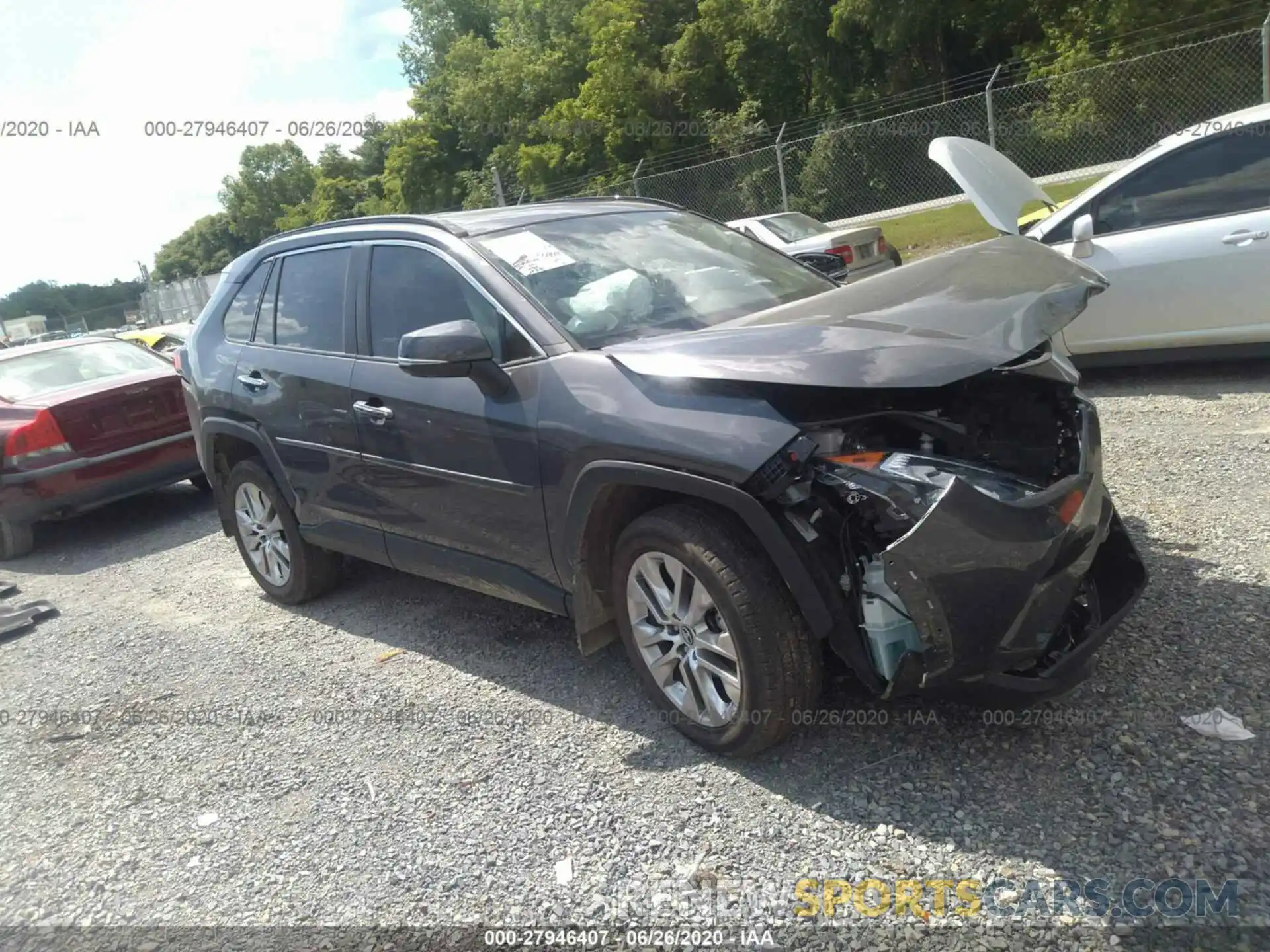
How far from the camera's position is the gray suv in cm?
271

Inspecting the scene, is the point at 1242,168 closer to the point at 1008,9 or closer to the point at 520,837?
the point at 520,837

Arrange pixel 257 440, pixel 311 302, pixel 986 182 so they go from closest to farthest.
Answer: pixel 311 302 < pixel 257 440 < pixel 986 182

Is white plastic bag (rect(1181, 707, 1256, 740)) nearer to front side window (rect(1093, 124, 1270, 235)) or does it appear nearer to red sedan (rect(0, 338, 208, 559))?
front side window (rect(1093, 124, 1270, 235))

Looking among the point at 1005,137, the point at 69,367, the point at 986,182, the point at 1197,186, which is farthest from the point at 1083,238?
the point at 1005,137

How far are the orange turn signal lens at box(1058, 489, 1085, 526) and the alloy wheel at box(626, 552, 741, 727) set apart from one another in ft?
3.29

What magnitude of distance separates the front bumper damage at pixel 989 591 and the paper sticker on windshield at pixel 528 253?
1603 millimetres

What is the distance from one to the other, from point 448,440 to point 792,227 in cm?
991

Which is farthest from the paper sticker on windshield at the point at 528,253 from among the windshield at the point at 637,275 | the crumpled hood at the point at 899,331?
the crumpled hood at the point at 899,331

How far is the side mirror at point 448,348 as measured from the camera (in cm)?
333

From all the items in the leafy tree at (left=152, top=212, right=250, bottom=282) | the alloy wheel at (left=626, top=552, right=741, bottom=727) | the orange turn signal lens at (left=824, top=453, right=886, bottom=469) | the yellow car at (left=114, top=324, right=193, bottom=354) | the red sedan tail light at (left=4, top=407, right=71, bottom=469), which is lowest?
the alloy wheel at (left=626, top=552, right=741, bottom=727)

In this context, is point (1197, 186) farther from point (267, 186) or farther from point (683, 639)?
point (267, 186)

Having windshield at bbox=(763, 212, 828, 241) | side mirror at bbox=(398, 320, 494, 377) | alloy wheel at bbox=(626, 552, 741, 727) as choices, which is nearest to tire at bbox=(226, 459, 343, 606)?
side mirror at bbox=(398, 320, 494, 377)

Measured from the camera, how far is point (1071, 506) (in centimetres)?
270

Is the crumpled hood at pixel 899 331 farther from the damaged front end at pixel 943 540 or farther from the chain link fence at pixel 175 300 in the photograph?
the chain link fence at pixel 175 300
